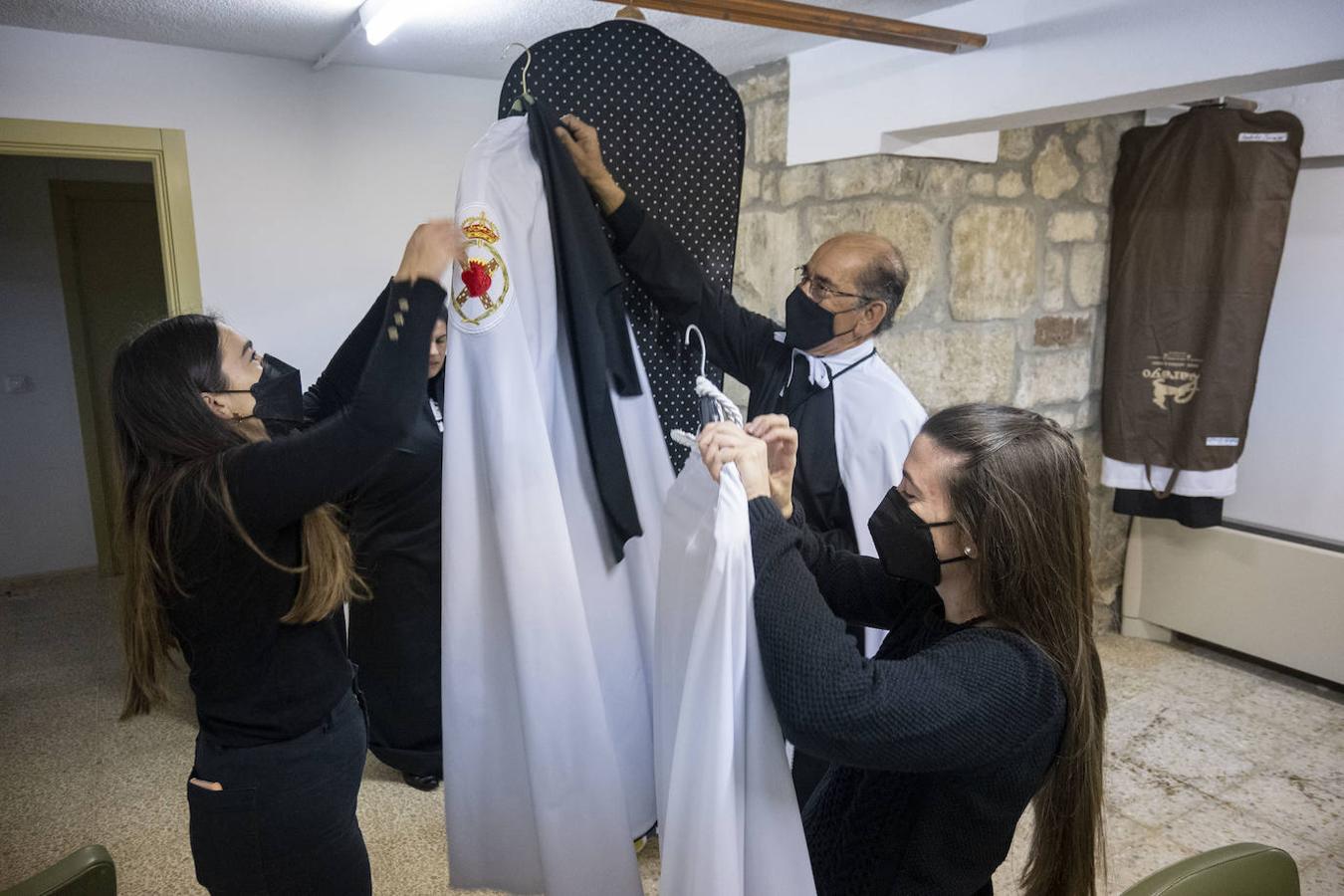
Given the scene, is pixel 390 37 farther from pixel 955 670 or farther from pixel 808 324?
pixel 955 670

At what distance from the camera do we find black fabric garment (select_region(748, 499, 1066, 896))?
0.89 meters

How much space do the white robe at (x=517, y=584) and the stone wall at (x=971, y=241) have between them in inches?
62.7

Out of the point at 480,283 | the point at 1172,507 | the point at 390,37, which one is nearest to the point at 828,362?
the point at 480,283

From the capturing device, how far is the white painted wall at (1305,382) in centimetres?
305

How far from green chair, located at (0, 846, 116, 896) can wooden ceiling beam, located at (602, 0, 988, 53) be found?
1.21 m

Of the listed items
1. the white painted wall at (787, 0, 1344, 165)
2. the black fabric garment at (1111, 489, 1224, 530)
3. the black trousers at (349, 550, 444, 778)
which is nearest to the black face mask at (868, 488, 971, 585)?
the white painted wall at (787, 0, 1344, 165)

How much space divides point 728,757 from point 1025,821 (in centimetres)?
189

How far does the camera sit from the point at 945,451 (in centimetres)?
106

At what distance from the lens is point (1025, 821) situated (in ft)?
7.93

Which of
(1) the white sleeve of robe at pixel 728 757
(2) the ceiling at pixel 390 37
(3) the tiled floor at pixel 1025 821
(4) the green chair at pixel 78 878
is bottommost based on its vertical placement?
(3) the tiled floor at pixel 1025 821

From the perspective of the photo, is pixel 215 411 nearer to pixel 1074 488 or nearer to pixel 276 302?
pixel 1074 488

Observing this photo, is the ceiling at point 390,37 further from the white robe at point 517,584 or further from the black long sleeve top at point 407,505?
the white robe at point 517,584

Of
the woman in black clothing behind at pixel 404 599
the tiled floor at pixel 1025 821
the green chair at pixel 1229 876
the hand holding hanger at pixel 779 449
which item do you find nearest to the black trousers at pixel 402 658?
the woman in black clothing behind at pixel 404 599

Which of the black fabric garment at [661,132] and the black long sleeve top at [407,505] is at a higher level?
the black fabric garment at [661,132]
